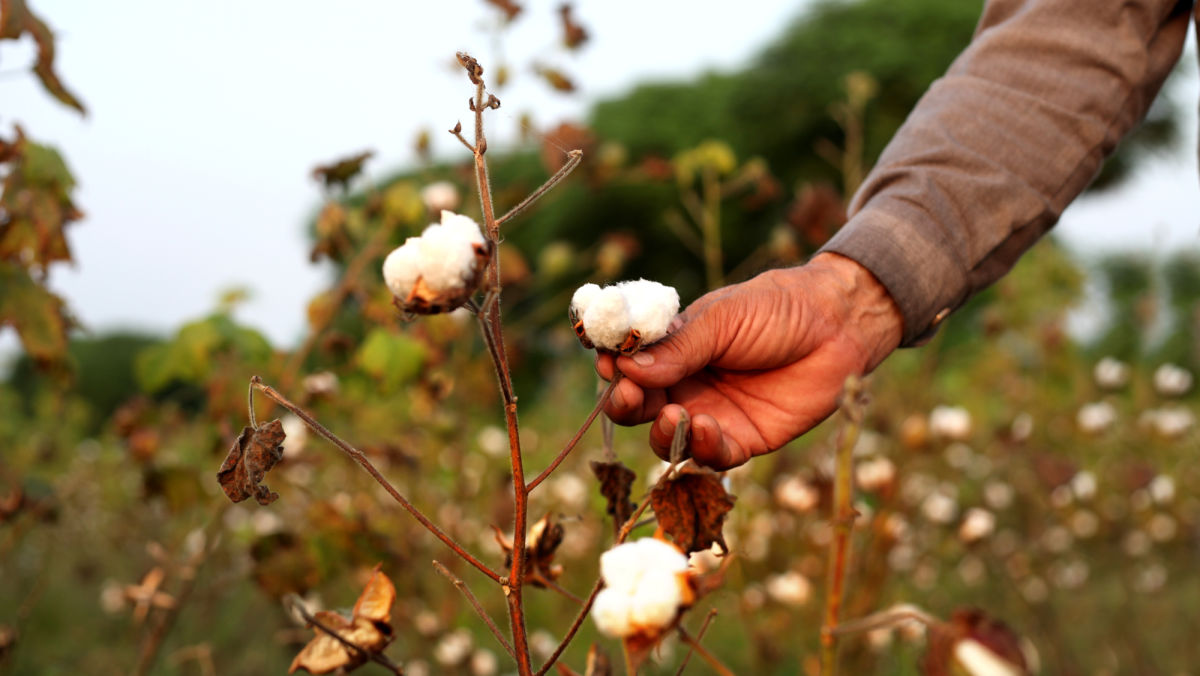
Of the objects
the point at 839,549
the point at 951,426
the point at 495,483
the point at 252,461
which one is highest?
the point at 252,461

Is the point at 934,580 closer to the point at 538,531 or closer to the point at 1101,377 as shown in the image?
the point at 1101,377

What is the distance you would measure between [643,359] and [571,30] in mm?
1562

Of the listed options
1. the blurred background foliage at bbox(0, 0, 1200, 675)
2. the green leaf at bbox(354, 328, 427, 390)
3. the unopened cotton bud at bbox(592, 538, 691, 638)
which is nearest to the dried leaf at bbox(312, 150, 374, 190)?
the blurred background foliage at bbox(0, 0, 1200, 675)

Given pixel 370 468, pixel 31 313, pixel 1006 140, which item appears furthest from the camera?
pixel 31 313

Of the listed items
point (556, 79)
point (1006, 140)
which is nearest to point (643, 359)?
point (1006, 140)

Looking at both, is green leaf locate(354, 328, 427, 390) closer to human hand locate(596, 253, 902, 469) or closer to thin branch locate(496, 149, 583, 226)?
human hand locate(596, 253, 902, 469)

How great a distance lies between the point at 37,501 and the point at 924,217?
1.47 meters

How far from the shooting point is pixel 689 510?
1.95ft

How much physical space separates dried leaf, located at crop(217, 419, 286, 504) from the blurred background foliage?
0.23 meters

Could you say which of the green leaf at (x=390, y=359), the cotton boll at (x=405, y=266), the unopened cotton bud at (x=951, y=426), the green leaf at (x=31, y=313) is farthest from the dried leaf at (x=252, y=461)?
the unopened cotton bud at (x=951, y=426)

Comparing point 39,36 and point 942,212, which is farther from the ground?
point 39,36

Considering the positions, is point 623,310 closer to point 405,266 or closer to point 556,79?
point 405,266

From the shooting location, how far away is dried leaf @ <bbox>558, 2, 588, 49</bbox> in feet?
6.74

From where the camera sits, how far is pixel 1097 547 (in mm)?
3812
